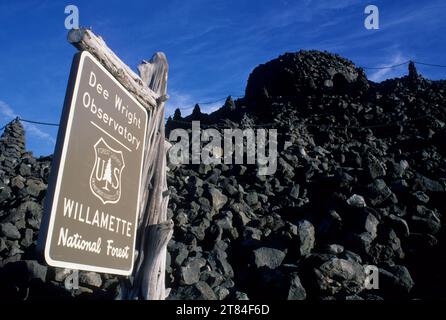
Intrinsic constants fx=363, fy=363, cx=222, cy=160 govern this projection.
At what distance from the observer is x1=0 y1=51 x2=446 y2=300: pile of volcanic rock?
6.46 meters

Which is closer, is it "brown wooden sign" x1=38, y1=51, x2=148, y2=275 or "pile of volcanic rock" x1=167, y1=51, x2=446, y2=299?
"brown wooden sign" x1=38, y1=51, x2=148, y2=275

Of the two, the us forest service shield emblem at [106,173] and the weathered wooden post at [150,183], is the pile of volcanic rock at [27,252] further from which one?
the us forest service shield emblem at [106,173]

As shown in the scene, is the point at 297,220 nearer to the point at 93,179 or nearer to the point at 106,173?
the point at 106,173

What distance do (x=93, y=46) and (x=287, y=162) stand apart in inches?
456

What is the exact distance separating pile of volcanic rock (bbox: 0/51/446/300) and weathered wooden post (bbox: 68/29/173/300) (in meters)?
3.08

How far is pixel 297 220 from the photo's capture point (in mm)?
9609

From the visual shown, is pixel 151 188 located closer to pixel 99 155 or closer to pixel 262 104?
pixel 99 155

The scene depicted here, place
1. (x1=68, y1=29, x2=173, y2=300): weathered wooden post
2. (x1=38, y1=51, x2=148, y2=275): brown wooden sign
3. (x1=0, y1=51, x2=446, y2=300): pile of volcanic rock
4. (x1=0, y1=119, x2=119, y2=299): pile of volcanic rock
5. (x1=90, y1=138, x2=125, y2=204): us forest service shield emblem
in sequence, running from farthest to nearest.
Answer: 1. (x1=0, y1=51, x2=446, y2=300): pile of volcanic rock
2. (x1=0, y1=119, x2=119, y2=299): pile of volcanic rock
3. (x1=68, y1=29, x2=173, y2=300): weathered wooden post
4. (x1=90, y1=138, x2=125, y2=204): us forest service shield emblem
5. (x1=38, y1=51, x2=148, y2=275): brown wooden sign

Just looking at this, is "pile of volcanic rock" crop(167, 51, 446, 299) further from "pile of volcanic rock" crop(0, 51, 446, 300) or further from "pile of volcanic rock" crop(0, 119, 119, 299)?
"pile of volcanic rock" crop(0, 119, 119, 299)

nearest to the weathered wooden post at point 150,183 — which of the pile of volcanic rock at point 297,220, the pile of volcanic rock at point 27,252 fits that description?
the pile of volcanic rock at point 27,252

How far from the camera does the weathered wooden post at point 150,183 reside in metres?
2.63

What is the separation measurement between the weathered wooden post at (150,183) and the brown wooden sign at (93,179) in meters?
0.22

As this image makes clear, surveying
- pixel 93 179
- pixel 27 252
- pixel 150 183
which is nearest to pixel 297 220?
pixel 27 252

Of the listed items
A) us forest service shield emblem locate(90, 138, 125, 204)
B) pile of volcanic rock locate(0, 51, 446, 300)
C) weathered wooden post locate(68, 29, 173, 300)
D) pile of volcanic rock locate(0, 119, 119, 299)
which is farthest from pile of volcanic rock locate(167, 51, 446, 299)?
us forest service shield emblem locate(90, 138, 125, 204)
